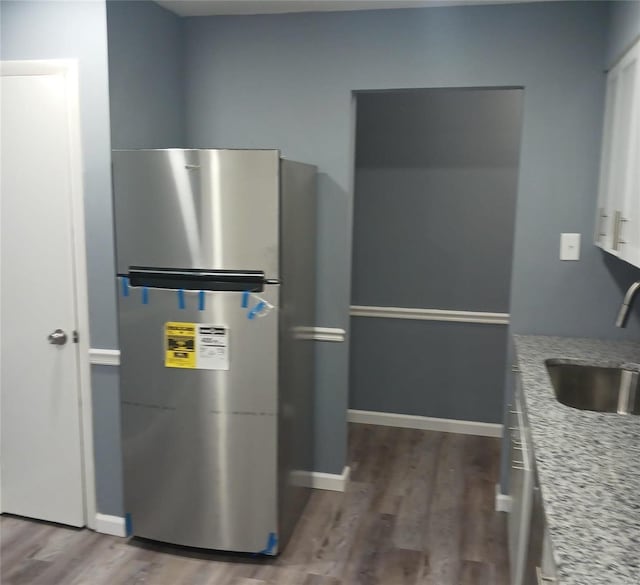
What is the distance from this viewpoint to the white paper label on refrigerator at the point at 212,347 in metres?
2.37

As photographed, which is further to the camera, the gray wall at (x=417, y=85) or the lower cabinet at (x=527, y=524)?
the gray wall at (x=417, y=85)

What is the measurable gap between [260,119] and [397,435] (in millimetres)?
2182

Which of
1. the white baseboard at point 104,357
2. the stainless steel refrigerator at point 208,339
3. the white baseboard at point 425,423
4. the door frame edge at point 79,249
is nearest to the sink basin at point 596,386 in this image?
the stainless steel refrigerator at point 208,339

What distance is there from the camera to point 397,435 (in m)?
3.87

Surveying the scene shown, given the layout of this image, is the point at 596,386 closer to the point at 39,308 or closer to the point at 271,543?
the point at 271,543

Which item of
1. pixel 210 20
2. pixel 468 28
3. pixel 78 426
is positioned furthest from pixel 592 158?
pixel 78 426

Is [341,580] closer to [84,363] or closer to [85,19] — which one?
[84,363]

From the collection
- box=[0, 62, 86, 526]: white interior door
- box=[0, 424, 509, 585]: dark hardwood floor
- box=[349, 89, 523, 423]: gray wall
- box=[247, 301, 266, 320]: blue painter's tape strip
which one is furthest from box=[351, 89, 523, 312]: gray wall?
box=[0, 62, 86, 526]: white interior door

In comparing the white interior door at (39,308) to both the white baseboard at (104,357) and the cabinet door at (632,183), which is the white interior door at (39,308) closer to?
the white baseboard at (104,357)

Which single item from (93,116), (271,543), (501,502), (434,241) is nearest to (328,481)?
(271,543)

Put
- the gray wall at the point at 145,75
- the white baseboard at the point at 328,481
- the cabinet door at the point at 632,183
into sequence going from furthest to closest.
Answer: the white baseboard at the point at 328,481 → the gray wall at the point at 145,75 → the cabinet door at the point at 632,183

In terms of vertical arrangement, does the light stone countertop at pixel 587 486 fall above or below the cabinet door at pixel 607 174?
below

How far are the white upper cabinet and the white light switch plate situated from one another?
0.09 meters

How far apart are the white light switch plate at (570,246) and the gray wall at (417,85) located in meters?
0.03
